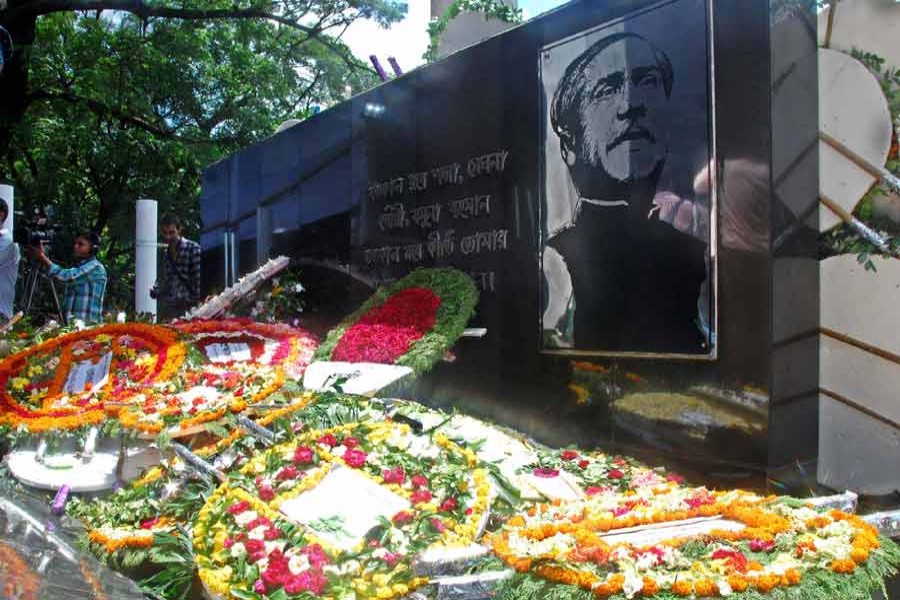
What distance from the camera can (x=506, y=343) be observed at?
636 cm

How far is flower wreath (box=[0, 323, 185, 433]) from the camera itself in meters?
5.71

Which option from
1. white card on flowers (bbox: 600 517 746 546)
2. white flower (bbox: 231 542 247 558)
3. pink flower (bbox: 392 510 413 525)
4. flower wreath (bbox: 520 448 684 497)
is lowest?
white flower (bbox: 231 542 247 558)

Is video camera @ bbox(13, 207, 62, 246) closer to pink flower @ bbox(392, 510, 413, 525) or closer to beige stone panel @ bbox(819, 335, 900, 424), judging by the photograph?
pink flower @ bbox(392, 510, 413, 525)

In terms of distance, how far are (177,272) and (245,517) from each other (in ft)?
22.1

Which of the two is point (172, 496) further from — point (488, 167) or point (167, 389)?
point (488, 167)

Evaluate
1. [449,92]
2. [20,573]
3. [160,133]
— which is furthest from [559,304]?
[160,133]

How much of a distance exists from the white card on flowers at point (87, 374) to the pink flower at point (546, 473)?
3757mm

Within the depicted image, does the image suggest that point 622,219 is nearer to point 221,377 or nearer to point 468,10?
point 221,377

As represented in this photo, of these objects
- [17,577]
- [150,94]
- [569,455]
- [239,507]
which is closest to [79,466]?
[17,577]

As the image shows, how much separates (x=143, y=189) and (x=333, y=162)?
34.9ft

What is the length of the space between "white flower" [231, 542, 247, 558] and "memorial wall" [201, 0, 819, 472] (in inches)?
103

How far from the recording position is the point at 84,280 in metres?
9.17

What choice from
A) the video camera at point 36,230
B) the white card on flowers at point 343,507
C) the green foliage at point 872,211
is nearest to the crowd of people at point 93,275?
the video camera at point 36,230

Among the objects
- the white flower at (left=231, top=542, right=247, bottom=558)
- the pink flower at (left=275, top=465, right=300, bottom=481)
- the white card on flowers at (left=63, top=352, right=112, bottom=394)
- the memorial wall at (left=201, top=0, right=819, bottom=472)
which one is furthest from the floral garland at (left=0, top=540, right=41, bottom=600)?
the memorial wall at (left=201, top=0, right=819, bottom=472)
